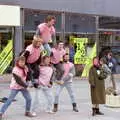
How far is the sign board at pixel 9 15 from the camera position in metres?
20.6

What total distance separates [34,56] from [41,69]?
20.2 inches

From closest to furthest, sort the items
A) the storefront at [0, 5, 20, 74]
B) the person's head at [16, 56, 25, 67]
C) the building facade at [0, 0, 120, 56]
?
the person's head at [16, 56, 25, 67] < the storefront at [0, 5, 20, 74] < the building facade at [0, 0, 120, 56]

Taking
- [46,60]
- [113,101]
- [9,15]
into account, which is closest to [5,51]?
[9,15]

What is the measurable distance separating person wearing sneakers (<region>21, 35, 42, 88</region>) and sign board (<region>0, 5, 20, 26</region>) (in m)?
9.39

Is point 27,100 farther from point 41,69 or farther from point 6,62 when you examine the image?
point 6,62

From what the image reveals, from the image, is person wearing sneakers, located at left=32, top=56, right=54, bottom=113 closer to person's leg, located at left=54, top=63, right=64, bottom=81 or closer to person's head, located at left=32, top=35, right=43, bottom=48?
person's leg, located at left=54, top=63, right=64, bottom=81

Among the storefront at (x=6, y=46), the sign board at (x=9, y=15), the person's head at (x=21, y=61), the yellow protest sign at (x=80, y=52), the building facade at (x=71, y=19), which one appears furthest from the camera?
the yellow protest sign at (x=80, y=52)

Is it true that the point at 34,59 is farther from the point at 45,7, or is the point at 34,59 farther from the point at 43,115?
the point at 45,7

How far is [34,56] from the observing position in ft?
37.4

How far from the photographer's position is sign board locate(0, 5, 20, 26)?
20.6 meters

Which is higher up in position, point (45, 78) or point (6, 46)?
point (6, 46)

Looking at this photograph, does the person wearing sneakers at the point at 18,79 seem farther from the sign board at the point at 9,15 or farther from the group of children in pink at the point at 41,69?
the sign board at the point at 9,15

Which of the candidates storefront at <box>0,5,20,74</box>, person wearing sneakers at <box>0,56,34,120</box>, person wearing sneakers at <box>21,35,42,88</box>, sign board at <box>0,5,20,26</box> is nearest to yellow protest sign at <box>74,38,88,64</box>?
storefront at <box>0,5,20,74</box>

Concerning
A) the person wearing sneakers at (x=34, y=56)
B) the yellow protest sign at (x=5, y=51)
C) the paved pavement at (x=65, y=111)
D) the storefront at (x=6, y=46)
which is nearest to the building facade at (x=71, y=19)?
the storefront at (x=6, y=46)
